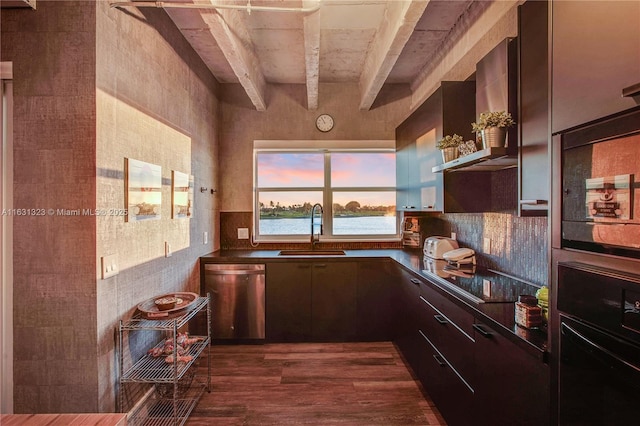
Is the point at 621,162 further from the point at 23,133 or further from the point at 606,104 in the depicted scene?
the point at 23,133

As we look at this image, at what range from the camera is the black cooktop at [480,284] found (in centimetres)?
175

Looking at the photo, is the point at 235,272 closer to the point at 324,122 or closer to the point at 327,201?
the point at 327,201

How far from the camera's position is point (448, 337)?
193 centimetres

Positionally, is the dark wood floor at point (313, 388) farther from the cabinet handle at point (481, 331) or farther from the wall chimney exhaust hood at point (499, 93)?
the wall chimney exhaust hood at point (499, 93)

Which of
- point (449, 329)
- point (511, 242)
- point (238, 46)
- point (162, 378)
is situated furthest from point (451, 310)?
point (238, 46)

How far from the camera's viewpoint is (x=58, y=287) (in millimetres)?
1671

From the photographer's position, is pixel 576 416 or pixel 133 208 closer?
pixel 576 416

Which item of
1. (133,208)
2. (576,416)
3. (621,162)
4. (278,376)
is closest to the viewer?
(621,162)

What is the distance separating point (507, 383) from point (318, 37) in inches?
92.0

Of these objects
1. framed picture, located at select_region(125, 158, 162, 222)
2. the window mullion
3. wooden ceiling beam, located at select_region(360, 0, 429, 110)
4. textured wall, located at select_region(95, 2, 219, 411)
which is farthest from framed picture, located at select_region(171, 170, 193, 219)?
wooden ceiling beam, located at select_region(360, 0, 429, 110)

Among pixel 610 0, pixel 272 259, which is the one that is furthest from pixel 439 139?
pixel 272 259

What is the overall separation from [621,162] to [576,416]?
0.73m

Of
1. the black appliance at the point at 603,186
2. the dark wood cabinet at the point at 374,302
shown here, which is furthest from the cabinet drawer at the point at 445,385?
the black appliance at the point at 603,186

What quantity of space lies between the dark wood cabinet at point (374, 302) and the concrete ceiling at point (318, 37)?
185 centimetres
